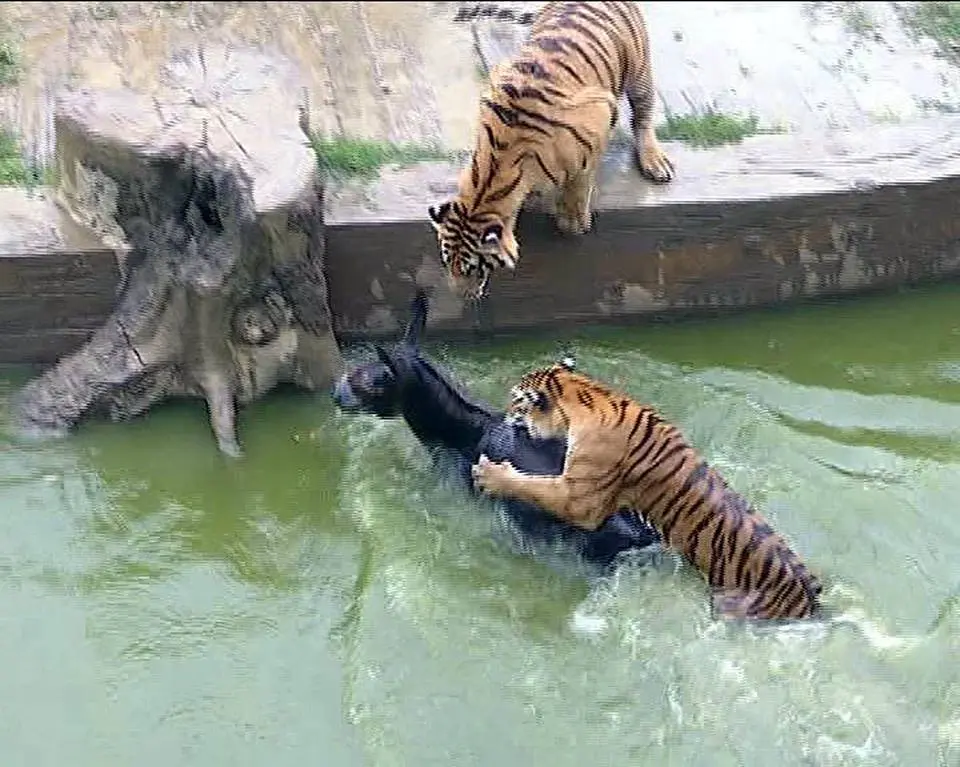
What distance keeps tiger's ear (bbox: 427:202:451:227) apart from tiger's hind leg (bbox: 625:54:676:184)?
0.91 m

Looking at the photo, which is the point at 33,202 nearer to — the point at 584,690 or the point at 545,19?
the point at 545,19

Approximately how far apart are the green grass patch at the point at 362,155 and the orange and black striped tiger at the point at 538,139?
0.54 meters

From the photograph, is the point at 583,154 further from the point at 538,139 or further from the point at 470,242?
the point at 470,242

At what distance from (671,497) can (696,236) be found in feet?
4.30

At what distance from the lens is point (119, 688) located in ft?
12.3

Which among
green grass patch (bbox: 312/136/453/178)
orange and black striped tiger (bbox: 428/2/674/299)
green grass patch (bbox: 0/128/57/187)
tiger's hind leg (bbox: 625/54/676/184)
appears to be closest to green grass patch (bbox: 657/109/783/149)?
tiger's hind leg (bbox: 625/54/676/184)

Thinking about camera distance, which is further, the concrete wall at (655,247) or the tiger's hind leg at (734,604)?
the concrete wall at (655,247)

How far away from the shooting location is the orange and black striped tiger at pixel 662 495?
3770 mm

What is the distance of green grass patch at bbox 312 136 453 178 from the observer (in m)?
4.78

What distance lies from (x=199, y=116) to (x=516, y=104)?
3.27ft

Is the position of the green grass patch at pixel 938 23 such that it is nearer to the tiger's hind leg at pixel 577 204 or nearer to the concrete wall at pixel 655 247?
the concrete wall at pixel 655 247

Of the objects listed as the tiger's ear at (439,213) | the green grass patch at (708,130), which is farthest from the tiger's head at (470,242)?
the green grass patch at (708,130)

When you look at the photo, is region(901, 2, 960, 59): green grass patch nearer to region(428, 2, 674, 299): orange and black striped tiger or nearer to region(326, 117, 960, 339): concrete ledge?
region(326, 117, 960, 339): concrete ledge

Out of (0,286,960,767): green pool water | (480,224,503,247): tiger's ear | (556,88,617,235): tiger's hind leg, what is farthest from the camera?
(556,88,617,235): tiger's hind leg
